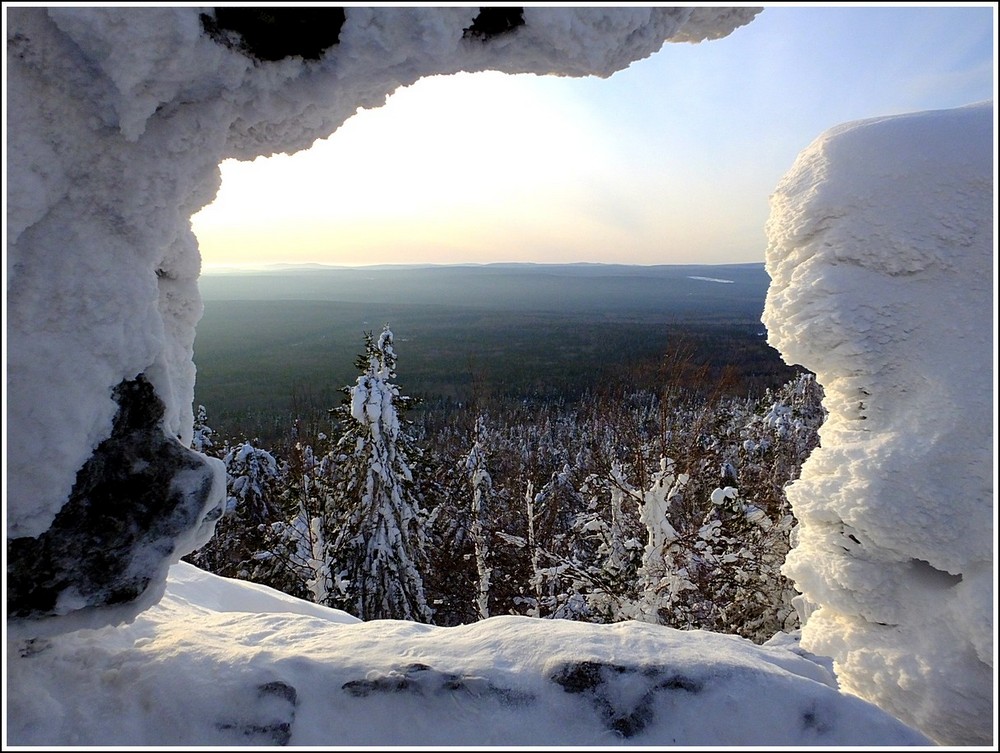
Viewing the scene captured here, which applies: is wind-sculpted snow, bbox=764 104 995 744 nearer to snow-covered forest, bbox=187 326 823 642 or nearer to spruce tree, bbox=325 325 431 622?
snow-covered forest, bbox=187 326 823 642

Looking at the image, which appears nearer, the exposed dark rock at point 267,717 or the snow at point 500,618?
the snow at point 500,618

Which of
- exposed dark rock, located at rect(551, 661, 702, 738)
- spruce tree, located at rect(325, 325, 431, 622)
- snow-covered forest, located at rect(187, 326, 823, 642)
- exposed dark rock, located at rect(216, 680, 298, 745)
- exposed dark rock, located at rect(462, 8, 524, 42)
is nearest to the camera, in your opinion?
exposed dark rock, located at rect(462, 8, 524, 42)

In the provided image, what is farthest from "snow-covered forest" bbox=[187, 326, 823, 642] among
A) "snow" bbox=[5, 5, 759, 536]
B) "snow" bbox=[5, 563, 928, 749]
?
"snow" bbox=[5, 5, 759, 536]

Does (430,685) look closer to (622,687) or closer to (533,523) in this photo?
(622,687)

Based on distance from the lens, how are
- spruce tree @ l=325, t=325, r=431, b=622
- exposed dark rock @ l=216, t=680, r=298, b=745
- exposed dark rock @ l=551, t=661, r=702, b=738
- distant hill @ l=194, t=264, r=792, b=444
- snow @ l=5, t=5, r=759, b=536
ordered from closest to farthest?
snow @ l=5, t=5, r=759, b=536 → exposed dark rock @ l=216, t=680, r=298, b=745 → exposed dark rock @ l=551, t=661, r=702, b=738 → spruce tree @ l=325, t=325, r=431, b=622 → distant hill @ l=194, t=264, r=792, b=444

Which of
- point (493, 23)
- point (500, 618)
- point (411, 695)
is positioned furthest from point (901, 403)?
point (411, 695)

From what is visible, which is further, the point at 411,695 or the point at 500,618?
the point at 500,618

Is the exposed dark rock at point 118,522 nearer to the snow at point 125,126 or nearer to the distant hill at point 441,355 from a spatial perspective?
the snow at point 125,126

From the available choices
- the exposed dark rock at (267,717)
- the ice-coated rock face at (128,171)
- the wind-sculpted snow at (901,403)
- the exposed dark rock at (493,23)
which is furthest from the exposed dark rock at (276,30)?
the exposed dark rock at (267,717)
